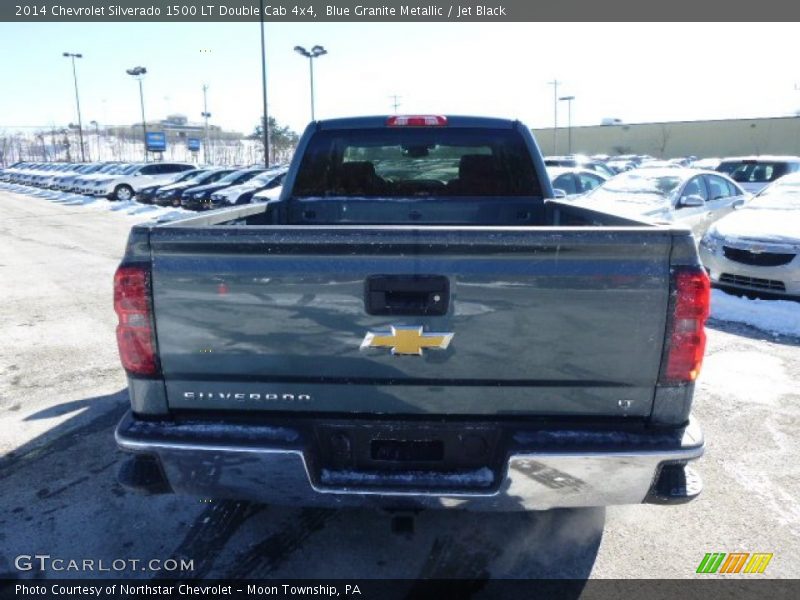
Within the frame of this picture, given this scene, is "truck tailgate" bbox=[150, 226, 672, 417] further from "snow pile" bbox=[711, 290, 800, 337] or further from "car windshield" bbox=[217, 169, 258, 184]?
"car windshield" bbox=[217, 169, 258, 184]

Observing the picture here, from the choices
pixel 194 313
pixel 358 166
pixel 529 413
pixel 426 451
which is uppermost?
pixel 358 166

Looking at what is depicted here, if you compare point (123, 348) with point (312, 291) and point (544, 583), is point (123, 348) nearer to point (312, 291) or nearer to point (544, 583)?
point (312, 291)

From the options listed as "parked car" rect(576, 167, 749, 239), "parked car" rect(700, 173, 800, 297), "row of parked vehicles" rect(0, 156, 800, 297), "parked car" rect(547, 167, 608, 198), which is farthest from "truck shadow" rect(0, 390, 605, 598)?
"parked car" rect(547, 167, 608, 198)

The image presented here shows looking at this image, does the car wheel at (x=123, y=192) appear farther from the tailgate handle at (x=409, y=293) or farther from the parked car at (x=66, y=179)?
the tailgate handle at (x=409, y=293)

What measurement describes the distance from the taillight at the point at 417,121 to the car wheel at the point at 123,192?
95.7 feet

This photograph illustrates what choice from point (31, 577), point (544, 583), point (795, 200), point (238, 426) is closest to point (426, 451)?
point (238, 426)

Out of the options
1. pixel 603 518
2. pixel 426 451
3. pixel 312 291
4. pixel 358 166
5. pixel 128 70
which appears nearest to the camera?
pixel 312 291

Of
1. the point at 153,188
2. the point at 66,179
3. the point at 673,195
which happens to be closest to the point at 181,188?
the point at 153,188

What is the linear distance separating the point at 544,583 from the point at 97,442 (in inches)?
123

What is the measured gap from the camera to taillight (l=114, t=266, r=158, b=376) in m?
2.34

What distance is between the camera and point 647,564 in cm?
292

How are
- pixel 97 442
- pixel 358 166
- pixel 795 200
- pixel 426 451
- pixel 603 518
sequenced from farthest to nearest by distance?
pixel 795 200 → pixel 358 166 → pixel 97 442 → pixel 603 518 → pixel 426 451

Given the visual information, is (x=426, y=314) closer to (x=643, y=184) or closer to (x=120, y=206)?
(x=643, y=184)

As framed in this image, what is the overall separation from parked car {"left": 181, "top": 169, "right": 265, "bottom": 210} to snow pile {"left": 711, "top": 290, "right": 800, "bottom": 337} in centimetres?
1714
